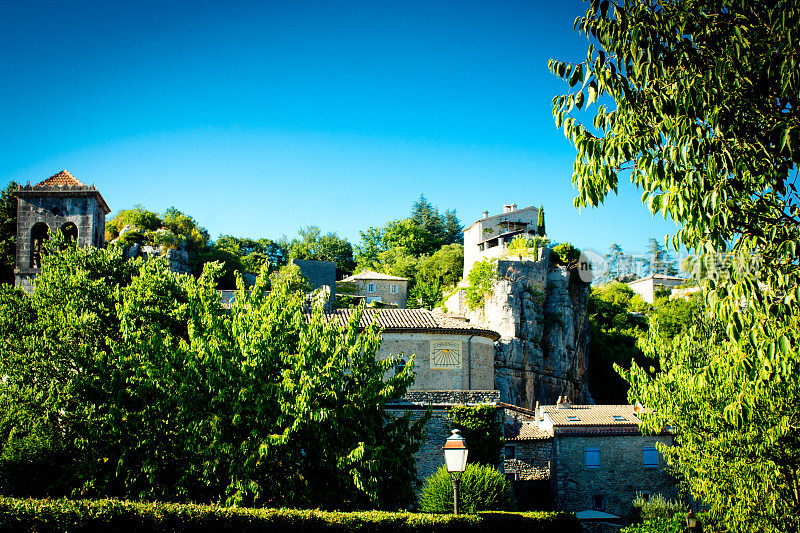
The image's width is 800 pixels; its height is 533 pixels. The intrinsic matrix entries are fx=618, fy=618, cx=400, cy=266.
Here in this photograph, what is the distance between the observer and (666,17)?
26.6ft

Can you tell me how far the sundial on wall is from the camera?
27.9 metres

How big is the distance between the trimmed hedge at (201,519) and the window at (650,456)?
17.9 metres

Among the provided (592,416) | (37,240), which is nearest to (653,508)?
(592,416)

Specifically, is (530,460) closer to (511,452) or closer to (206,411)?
(511,452)

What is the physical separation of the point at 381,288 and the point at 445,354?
3336 cm

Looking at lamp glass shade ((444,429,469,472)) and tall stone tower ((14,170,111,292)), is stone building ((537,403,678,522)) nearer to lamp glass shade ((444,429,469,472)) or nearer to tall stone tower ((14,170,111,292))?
lamp glass shade ((444,429,469,472))

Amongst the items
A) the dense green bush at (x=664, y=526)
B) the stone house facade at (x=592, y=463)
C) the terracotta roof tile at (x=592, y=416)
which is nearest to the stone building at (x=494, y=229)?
the terracotta roof tile at (x=592, y=416)

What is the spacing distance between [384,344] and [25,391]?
14.1 metres

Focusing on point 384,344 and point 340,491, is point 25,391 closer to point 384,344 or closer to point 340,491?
point 340,491

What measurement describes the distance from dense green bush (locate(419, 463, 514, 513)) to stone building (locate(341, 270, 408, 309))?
41515mm

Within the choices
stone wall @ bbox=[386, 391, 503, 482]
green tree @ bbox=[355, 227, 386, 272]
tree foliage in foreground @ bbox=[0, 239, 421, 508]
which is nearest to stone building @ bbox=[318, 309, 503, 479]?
stone wall @ bbox=[386, 391, 503, 482]

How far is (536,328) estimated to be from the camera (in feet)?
154

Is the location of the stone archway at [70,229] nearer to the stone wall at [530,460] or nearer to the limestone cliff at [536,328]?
the stone wall at [530,460]

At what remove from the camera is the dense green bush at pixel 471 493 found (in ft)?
56.4
